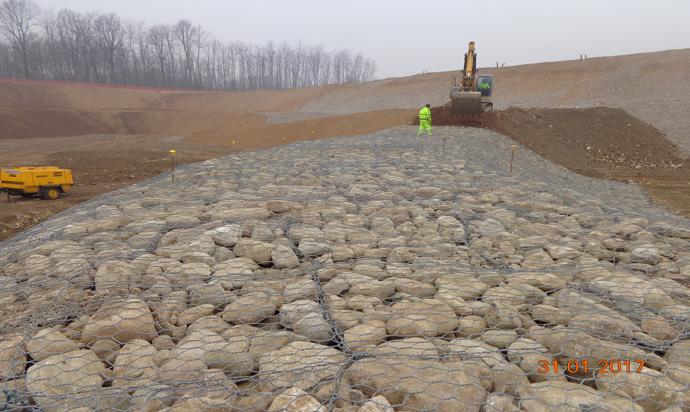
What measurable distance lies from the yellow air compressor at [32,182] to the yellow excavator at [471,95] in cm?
1276

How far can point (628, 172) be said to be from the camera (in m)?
14.7

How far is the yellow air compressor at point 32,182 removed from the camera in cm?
930

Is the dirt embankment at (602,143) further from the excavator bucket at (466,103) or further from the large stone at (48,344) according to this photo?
the large stone at (48,344)

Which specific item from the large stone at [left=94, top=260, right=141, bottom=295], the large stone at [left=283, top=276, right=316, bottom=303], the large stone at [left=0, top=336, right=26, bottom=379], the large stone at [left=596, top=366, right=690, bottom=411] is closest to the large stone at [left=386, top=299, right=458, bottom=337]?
the large stone at [left=283, top=276, right=316, bottom=303]

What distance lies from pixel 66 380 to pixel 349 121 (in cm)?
2034

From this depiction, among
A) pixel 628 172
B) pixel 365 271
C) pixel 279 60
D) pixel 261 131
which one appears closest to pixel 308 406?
pixel 365 271

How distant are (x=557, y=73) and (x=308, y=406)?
33888mm

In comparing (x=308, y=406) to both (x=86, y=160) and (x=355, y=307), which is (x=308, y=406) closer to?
(x=355, y=307)

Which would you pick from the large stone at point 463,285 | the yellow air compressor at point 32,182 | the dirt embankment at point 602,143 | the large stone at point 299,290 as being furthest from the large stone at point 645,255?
the yellow air compressor at point 32,182

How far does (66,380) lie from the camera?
84.9 inches

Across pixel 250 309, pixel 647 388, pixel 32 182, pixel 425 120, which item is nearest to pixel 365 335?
pixel 250 309

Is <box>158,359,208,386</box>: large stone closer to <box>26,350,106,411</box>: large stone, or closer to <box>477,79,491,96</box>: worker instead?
<box>26,350,106,411</box>: large stone

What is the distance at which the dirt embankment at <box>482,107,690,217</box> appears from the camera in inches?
549

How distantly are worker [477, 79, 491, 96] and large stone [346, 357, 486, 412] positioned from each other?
649 inches
